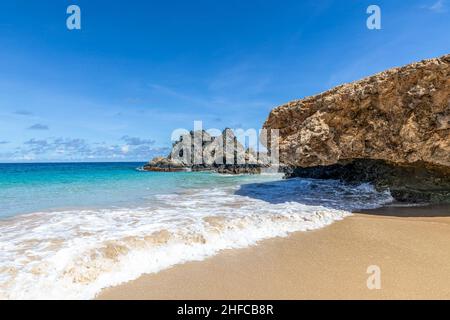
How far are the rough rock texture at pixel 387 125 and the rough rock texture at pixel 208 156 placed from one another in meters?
32.5

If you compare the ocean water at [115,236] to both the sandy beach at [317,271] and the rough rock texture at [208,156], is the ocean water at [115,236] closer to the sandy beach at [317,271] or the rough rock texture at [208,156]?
the sandy beach at [317,271]

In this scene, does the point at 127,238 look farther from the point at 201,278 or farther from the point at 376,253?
the point at 376,253

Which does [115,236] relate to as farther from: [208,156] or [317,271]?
[208,156]

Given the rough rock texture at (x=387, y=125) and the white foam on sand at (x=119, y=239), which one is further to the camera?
the rough rock texture at (x=387, y=125)

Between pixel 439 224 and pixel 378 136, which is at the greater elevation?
pixel 378 136

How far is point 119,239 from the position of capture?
6.06m

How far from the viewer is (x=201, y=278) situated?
4402 millimetres

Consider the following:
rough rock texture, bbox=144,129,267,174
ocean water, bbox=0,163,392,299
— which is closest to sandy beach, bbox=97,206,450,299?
ocean water, bbox=0,163,392,299

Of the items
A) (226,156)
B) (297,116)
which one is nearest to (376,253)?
(297,116)

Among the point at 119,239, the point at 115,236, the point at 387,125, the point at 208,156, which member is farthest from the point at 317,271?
the point at 208,156

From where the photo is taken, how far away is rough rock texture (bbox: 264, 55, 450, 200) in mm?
9820

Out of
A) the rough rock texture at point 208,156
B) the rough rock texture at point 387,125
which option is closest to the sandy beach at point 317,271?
the rough rock texture at point 387,125

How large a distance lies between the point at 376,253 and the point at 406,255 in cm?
55

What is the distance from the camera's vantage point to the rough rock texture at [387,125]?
9820 millimetres
